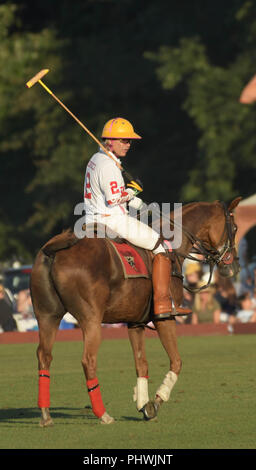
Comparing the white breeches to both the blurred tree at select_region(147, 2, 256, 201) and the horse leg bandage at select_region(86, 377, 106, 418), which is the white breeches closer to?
the horse leg bandage at select_region(86, 377, 106, 418)

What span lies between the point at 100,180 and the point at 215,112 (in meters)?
23.4

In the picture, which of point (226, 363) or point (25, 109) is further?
point (25, 109)

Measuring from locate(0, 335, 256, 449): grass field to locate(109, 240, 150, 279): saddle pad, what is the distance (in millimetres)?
1225

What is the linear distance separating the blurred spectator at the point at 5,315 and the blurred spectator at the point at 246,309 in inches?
161

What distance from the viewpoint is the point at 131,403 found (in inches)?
433

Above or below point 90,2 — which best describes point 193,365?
below

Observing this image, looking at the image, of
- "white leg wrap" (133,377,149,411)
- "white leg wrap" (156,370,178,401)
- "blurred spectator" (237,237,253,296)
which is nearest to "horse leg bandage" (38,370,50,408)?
"white leg wrap" (133,377,149,411)

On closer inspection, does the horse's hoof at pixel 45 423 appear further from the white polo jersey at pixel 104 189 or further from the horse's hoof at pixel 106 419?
the white polo jersey at pixel 104 189

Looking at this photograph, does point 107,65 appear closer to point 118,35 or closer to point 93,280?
point 118,35
